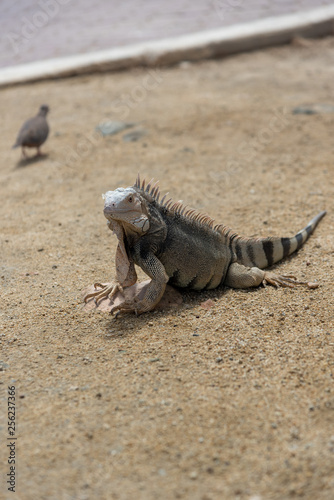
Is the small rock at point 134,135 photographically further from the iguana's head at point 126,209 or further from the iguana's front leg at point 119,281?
the iguana's head at point 126,209

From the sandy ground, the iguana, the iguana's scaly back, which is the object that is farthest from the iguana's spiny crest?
the sandy ground

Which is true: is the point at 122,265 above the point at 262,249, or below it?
above

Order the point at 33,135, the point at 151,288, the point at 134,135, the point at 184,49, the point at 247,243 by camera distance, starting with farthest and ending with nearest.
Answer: the point at 184,49
the point at 134,135
the point at 33,135
the point at 247,243
the point at 151,288

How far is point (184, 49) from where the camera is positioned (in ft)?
45.0

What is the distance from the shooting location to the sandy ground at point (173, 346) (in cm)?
321

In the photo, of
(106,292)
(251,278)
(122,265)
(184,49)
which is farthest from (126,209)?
(184,49)

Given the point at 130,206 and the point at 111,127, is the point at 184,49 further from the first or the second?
the point at 130,206

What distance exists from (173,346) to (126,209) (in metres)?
1.23

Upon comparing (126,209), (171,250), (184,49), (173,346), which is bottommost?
(184,49)

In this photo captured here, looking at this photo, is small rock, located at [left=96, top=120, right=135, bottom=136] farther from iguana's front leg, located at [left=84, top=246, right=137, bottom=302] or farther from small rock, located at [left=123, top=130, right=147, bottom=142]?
iguana's front leg, located at [left=84, top=246, right=137, bottom=302]

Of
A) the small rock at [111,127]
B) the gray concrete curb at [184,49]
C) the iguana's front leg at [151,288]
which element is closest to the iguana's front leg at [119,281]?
the iguana's front leg at [151,288]

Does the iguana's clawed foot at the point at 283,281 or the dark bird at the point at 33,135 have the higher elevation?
the dark bird at the point at 33,135

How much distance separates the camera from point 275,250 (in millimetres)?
5578

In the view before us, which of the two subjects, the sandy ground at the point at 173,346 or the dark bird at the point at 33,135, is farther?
the dark bird at the point at 33,135
